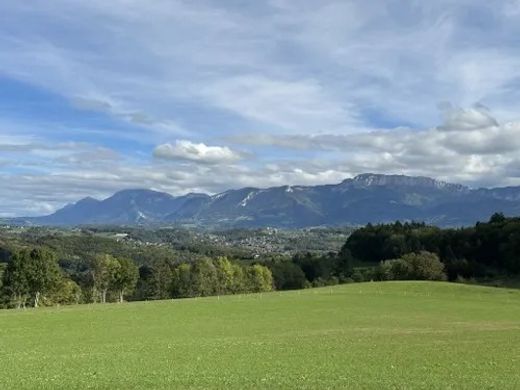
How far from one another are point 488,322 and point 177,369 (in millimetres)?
40019

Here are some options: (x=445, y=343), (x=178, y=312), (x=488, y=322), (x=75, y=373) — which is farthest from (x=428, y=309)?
(x=75, y=373)

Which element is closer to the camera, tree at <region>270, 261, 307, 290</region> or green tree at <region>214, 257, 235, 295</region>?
green tree at <region>214, 257, 235, 295</region>

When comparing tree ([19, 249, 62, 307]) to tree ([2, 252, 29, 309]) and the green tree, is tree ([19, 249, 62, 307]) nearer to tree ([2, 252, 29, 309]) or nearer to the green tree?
tree ([2, 252, 29, 309])

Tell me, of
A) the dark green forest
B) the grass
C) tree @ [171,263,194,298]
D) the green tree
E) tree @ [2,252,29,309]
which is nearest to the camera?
the grass

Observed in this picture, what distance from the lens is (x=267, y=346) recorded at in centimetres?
4062

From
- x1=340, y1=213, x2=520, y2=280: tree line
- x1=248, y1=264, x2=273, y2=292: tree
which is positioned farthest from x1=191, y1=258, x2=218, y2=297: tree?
x1=340, y1=213, x2=520, y2=280: tree line

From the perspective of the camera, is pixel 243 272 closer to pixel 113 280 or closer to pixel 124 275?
pixel 124 275

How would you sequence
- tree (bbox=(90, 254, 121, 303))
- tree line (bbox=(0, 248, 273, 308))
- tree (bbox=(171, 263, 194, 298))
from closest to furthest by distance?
tree line (bbox=(0, 248, 273, 308))
tree (bbox=(90, 254, 121, 303))
tree (bbox=(171, 263, 194, 298))

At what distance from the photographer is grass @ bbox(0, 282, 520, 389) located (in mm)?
26734

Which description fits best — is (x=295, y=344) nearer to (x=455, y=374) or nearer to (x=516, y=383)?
(x=455, y=374)

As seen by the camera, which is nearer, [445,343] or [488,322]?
[445,343]

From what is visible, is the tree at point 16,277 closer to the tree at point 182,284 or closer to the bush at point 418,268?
the tree at point 182,284

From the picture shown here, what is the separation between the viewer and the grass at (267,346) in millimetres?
26734

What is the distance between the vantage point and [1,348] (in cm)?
4256
